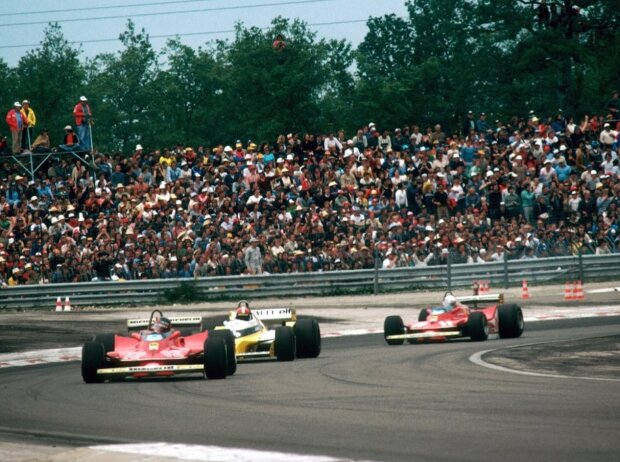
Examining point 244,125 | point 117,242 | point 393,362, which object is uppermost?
point 244,125

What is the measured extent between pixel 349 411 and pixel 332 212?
20640 mm

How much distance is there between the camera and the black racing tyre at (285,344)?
752 inches

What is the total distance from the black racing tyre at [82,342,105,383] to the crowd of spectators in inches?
614

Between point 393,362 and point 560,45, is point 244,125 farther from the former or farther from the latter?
point 393,362

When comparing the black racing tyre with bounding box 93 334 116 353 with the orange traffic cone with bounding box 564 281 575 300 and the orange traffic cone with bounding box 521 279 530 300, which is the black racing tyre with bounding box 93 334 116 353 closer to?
the orange traffic cone with bounding box 521 279 530 300

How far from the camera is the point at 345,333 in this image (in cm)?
2606

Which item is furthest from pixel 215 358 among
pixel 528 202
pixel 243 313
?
pixel 528 202

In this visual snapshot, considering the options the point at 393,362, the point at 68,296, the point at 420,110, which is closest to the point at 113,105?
the point at 420,110

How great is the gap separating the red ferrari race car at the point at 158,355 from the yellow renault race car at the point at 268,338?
1.71 meters

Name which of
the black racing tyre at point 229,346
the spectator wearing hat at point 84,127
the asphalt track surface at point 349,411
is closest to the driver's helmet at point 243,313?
the asphalt track surface at point 349,411

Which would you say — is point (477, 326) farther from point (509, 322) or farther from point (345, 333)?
point (345, 333)

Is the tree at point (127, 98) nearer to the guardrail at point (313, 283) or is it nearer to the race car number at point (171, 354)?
the guardrail at point (313, 283)

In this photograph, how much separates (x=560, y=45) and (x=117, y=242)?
96.9 feet

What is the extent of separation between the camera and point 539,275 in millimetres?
33188
